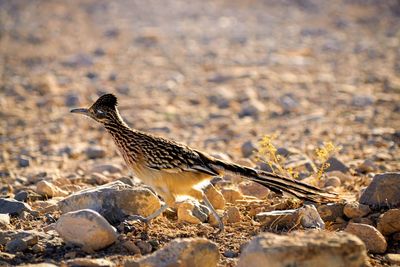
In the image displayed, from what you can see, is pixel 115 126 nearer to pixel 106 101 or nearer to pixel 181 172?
pixel 106 101

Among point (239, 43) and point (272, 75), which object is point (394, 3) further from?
point (272, 75)

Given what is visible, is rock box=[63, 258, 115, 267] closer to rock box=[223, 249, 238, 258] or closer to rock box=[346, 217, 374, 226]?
rock box=[223, 249, 238, 258]

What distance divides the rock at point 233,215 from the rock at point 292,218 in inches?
7.6

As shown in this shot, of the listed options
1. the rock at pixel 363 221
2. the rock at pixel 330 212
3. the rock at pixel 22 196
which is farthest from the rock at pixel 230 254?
the rock at pixel 22 196

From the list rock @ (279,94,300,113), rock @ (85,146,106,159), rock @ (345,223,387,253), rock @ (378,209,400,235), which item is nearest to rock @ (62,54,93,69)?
rock @ (279,94,300,113)

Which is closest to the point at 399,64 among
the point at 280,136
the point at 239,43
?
the point at 239,43

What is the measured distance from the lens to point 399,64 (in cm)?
1513

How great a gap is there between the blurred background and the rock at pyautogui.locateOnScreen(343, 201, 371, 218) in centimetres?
193

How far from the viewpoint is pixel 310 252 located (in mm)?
4012

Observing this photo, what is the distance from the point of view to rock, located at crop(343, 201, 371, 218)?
5.81m

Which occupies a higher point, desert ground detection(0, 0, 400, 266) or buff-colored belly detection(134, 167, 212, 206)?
buff-colored belly detection(134, 167, 212, 206)

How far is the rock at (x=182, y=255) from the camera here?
14.5 ft

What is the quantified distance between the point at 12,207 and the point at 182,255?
7.47ft

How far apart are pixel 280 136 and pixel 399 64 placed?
20.3 ft
